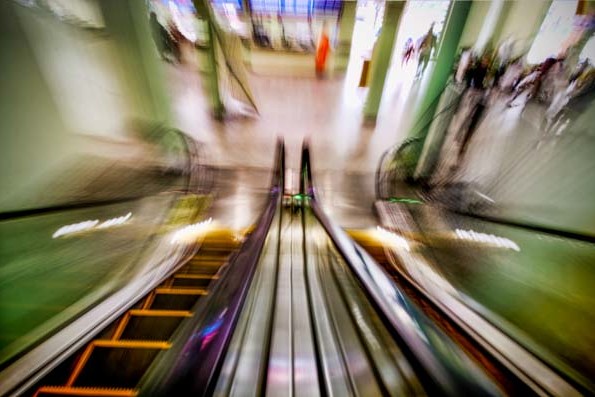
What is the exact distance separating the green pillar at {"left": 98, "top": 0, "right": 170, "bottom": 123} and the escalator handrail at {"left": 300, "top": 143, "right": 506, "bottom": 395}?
5.20 metres

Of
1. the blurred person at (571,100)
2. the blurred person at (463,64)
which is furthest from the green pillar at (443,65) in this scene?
the blurred person at (571,100)

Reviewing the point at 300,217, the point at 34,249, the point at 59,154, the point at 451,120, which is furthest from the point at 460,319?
the point at 59,154

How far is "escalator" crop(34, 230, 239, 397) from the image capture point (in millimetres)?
1210

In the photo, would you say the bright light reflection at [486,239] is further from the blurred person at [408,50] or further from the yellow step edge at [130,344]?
the blurred person at [408,50]

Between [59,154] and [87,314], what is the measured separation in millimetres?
2884

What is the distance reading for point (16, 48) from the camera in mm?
2670

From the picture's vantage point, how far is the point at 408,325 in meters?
0.83

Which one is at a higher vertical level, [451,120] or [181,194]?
[451,120]

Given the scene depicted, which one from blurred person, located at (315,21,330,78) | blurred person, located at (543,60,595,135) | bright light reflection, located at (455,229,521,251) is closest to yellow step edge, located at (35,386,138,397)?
bright light reflection, located at (455,229,521,251)

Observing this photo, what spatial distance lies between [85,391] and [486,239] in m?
3.26

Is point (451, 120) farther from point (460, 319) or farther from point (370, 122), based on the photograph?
point (460, 319)

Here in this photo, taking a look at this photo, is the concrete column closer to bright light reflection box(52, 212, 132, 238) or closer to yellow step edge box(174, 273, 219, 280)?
yellow step edge box(174, 273, 219, 280)

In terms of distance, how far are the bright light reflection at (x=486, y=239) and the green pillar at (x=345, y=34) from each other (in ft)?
22.1

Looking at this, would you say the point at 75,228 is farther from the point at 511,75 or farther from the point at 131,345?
the point at 511,75
